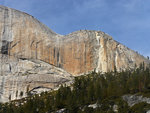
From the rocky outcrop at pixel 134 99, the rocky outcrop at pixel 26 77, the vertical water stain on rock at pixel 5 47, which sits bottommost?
the rocky outcrop at pixel 134 99


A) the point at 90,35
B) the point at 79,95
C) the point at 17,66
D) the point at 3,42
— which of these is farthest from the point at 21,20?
the point at 79,95

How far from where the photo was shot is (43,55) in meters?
155

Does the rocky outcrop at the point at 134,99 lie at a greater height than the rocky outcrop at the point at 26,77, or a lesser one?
lesser

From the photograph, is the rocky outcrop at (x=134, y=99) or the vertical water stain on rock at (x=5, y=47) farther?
the vertical water stain on rock at (x=5, y=47)

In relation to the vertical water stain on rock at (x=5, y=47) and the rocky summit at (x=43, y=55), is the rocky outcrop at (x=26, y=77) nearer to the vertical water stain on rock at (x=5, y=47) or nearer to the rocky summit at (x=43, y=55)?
the rocky summit at (x=43, y=55)

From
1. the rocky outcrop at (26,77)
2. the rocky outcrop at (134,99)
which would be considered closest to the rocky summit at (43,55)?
the rocky outcrop at (26,77)

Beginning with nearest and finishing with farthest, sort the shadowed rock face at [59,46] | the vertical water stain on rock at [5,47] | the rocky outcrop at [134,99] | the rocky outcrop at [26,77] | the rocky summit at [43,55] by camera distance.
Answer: the rocky outcrop at [134,99], the rocky outcrop at [26,77], the rocky summit at [43,55], the vertical water stain on rock at [5,47], the shadowed rock face at [59,46]

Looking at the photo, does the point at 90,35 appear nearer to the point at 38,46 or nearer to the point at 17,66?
the point at 38,46

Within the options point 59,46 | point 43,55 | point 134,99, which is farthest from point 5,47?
point 134,99

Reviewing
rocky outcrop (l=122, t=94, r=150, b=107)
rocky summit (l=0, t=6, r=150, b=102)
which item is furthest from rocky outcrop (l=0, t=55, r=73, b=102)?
rocky outcrop (l=122, t=94, r=150, b=107)

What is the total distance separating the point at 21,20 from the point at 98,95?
7633cm

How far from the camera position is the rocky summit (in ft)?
464

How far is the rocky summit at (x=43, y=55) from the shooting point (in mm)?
141375

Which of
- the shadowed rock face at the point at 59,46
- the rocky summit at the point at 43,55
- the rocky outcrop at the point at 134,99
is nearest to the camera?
the rocky outcrop at the point at 134,99
